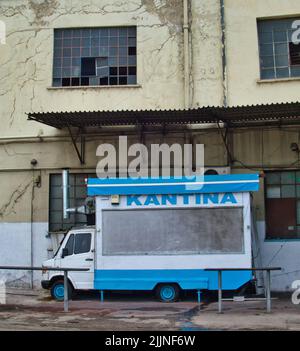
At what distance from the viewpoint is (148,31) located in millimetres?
16438

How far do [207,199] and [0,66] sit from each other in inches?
326

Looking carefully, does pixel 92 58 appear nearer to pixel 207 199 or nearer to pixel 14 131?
pixel 14 131

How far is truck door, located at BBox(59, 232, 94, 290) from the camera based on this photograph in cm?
1365

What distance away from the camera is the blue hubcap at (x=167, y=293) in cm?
1329

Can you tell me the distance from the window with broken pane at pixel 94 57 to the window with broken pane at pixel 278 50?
3.96 meters

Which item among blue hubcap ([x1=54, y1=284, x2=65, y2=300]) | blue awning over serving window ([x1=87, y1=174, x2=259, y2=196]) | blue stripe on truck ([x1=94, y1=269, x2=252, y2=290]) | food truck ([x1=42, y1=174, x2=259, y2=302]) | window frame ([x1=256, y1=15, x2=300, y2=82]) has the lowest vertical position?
blue hubcap ([x1=54, y1=284, x2=65, y2=300])

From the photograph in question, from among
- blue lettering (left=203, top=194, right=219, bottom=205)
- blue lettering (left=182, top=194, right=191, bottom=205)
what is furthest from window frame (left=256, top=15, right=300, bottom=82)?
blue lettering (left=182, top=194, right=191, bottom=205)

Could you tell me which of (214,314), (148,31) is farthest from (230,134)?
(214,314)

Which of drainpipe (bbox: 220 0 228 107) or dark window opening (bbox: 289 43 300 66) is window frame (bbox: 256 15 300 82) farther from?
drainpipe (bbox: 220 0 228 107)

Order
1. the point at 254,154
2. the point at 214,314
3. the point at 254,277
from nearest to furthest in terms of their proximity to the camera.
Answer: the point at 214,314 → the point at 254,277 → the point at 254,154

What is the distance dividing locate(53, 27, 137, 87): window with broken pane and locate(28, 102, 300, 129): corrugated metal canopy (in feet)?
5.71

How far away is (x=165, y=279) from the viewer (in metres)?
13.2

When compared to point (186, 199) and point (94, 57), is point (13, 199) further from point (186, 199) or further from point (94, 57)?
point (186, 199)

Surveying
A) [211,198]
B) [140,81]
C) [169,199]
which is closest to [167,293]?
[169,199]
